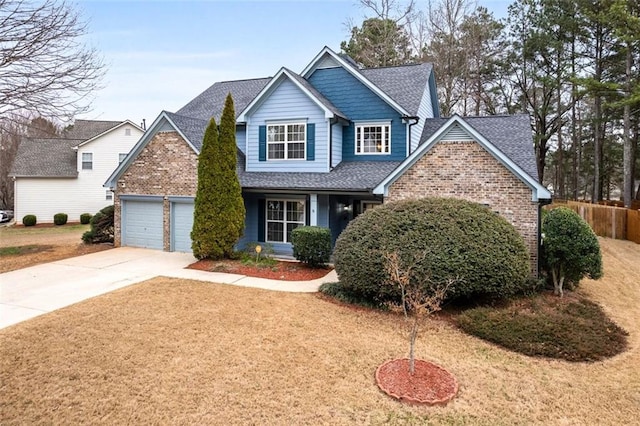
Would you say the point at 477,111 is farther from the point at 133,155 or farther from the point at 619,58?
the point at 133,155

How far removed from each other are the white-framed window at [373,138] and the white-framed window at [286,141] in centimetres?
227

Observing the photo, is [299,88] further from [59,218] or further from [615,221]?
[59,218]

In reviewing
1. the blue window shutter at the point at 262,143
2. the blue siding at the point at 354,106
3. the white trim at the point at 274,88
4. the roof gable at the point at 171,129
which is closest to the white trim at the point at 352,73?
the blue siding at the point at 354,106

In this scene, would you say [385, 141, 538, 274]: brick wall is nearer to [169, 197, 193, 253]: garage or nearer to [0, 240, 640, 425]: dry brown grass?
[0, 240, 640, 425]: dry brown grass

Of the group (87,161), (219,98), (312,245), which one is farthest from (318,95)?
(87,161)

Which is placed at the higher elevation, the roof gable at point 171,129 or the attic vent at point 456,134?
the roof gable at point 171,129

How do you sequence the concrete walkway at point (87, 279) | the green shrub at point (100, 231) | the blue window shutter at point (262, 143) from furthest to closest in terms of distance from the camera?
the green shrub at point (100, 231)
the blue window shutter at point (262, 143)
the concrete walkway at point (87, 279)

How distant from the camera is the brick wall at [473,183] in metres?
10.8

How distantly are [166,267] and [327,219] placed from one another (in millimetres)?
5932

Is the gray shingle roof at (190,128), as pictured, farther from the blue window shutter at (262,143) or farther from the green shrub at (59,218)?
the green shrub at (59,218)

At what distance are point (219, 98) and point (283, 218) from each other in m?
8.36

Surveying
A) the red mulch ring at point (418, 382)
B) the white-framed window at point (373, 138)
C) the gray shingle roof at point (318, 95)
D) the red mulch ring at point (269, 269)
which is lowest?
the red mulch ring at point (418, 382)

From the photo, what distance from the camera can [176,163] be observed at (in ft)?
51.1

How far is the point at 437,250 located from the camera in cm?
862
